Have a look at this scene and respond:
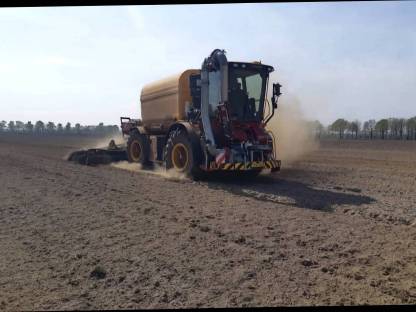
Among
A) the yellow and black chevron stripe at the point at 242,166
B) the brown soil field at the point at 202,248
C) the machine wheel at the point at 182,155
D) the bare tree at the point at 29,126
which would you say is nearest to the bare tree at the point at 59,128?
the bare tree at the point at 29,126

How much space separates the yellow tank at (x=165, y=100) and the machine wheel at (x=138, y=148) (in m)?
0.57

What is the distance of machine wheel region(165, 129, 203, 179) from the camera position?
37.4 ft

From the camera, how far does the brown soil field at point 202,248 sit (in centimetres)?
404

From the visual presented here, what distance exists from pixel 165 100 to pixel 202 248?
8887 millimetres

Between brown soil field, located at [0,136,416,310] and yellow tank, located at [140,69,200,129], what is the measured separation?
376 centimetres

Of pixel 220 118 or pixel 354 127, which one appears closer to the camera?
pixel 220 118

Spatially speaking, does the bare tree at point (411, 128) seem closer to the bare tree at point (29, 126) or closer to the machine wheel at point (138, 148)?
the machine wheel at point (138, 148)

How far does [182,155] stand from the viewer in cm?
1223

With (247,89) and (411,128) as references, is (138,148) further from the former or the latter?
(411,128)

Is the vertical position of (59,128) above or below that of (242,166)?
above

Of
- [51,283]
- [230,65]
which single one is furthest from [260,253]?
[230,65]

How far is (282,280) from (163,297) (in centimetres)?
119

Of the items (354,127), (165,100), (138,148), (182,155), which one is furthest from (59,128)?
(182,155)

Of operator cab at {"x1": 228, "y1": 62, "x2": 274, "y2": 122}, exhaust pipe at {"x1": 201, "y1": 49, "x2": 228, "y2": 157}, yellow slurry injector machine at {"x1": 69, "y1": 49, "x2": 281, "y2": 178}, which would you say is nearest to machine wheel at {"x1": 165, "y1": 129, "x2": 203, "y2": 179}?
yellow slurry injector machine at {"x1": 69, "y1": 49, "x2": 281, "y2": 178}
